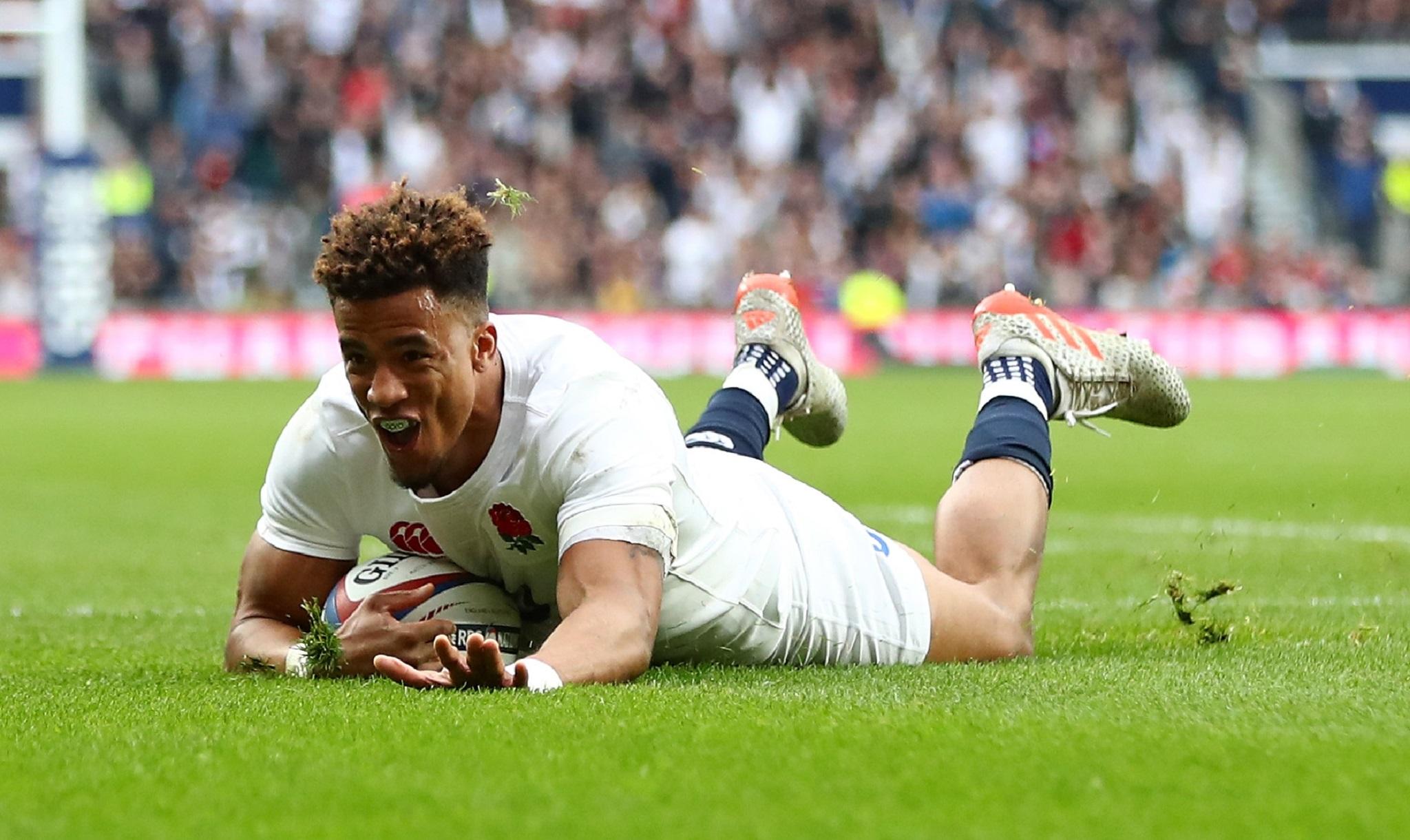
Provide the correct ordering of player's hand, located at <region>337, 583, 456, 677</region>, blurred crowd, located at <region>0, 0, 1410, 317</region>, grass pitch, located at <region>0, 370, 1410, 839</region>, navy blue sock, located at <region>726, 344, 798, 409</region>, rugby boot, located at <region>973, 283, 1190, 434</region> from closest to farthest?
1. grass pitch, located at <region>0, 370, 1410, 839</region>
2. player's hand, located at <region>337, 583, 456, 677</region>
3. rugby boot, located at <region>973, 283, 1190, 434</region>
4. navy blue sock, located at <region>726, 344, 798, 409</region>
5. blurred crowd, located at <region>0, 0, 1410, 317</region>

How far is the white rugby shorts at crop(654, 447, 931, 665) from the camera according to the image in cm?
460

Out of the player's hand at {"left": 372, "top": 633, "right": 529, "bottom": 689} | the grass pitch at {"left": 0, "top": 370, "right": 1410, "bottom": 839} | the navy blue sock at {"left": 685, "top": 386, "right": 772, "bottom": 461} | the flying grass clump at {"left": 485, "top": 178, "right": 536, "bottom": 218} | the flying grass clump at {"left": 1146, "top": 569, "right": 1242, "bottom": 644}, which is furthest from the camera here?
the navy blue sock at {"left": 685, "top": 386, "right": 772, "bottom": 461}

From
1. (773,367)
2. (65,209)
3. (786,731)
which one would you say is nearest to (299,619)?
(786,731)

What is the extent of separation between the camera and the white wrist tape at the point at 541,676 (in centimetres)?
396

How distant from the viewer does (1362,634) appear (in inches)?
203

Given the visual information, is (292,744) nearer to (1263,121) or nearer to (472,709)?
(472,709)

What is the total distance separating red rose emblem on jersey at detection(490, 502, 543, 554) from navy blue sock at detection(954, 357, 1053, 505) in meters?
1.53

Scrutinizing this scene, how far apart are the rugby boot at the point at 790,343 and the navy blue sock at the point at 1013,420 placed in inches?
26.3

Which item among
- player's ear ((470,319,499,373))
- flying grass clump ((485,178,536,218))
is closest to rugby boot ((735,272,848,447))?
flying grass clump ((485,178,536,218))

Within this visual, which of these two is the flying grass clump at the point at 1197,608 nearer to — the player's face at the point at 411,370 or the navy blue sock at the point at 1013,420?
the navy blue sock at the point at 1013,420

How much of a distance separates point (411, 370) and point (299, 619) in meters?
1.00

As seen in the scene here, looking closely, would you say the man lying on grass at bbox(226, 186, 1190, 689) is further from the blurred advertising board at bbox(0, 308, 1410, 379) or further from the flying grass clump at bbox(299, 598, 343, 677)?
the blurred advertising board at bbox(0, 308, 1410, 379)

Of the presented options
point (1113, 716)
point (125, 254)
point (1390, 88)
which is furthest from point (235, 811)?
point (1390, 88)

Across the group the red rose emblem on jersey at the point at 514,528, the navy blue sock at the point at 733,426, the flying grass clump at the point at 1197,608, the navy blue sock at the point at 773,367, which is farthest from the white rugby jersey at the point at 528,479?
the navy blue sock at the point at 773,367
